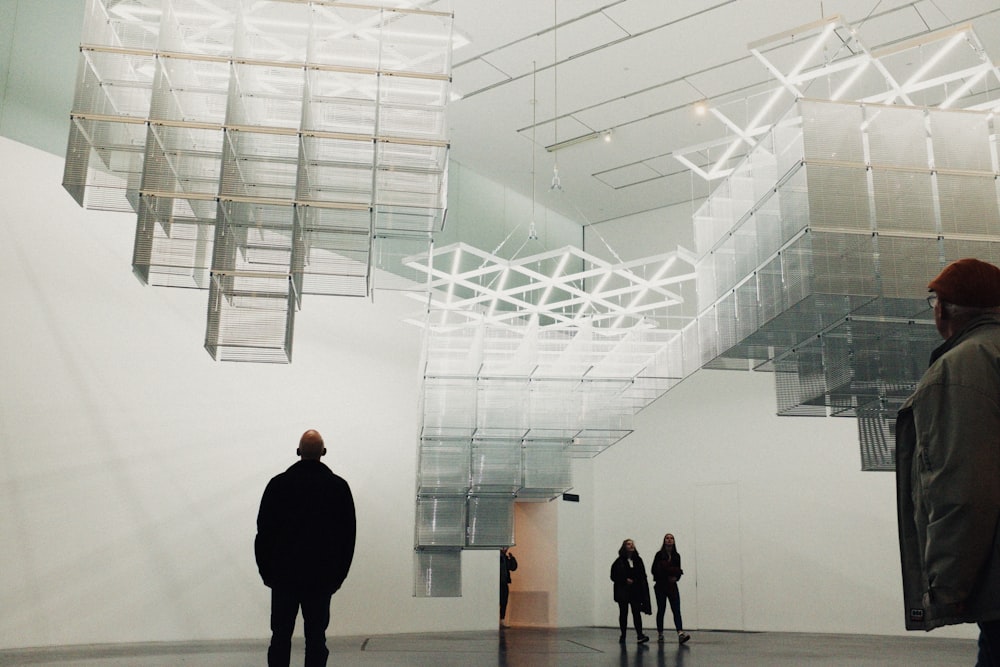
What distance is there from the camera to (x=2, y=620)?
877cm

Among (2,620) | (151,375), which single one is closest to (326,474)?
(2,620)

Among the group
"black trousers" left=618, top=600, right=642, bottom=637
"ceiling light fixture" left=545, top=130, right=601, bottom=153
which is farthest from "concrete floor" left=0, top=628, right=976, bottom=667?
"ceiling light fixture" left=545, top=130, right=601, bottom=153

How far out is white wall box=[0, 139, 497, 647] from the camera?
930 cm

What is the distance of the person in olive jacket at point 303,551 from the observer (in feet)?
14.6

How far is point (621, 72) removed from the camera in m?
12.7

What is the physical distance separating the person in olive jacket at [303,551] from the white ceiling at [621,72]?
6729 millimetres

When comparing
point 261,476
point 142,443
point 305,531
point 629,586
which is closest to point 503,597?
point 629,586

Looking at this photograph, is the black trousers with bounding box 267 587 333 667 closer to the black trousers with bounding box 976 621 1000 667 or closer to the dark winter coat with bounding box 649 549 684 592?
the black trousers with bounding box 976 621 1000 667

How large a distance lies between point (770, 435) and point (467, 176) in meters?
6.65

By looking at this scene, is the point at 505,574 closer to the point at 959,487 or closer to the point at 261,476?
the point at 261,476

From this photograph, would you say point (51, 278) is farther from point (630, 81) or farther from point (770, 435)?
point (770, 435)

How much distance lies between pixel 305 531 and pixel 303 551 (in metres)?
0.10

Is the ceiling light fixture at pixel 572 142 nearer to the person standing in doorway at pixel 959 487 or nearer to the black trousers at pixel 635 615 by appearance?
the black trousers at pixel 635 615

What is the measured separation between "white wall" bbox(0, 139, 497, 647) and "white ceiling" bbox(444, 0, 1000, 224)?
3.79m
